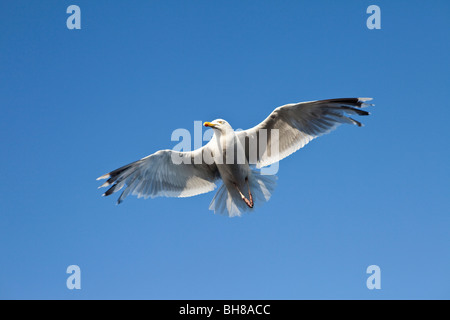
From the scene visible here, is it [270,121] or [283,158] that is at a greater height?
[270,121]

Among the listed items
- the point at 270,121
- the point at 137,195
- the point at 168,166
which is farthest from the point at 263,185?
the point at 137,195

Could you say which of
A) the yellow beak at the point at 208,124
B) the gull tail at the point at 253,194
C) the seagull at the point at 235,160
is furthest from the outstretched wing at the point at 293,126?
the yellow beak at the point at 208,124

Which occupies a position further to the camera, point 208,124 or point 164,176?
point 164,176

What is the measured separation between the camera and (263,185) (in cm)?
711

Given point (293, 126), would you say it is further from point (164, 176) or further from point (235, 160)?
point (164, 176)

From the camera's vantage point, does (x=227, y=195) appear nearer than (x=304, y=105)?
No

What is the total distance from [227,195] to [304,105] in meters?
1.72

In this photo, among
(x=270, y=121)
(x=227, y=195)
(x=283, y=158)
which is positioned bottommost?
(x=227, y=195)

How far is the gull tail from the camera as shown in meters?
7.06

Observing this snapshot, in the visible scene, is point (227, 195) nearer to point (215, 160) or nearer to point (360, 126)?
point (215, 160)

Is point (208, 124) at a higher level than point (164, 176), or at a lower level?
higher

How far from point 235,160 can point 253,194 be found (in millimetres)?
754

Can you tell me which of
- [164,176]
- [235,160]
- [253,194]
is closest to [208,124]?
[235,160]

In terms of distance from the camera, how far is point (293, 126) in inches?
271
